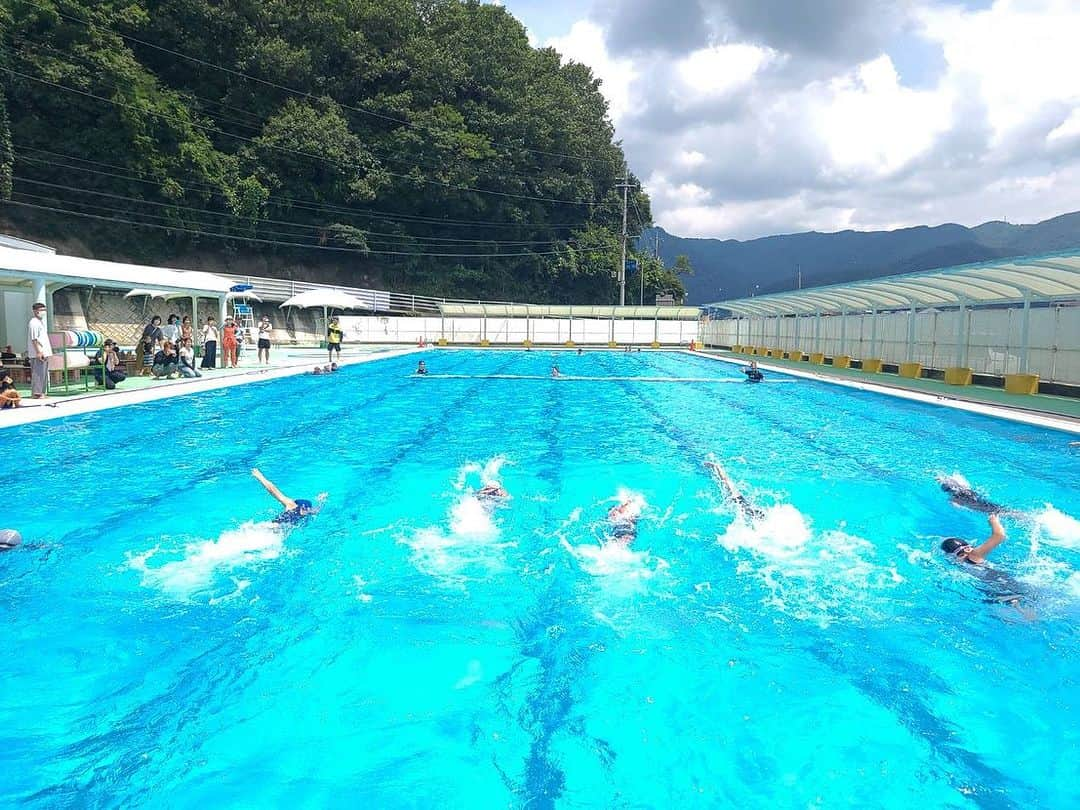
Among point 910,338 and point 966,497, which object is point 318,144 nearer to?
point 910,338

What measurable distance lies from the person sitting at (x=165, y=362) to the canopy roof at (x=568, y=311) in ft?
90.9

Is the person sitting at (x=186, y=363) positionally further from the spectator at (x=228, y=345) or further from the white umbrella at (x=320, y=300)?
the white umbrella at (x=320, y=300)

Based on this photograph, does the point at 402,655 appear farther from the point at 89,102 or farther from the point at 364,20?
the point at 364,20

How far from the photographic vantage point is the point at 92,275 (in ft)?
43.3

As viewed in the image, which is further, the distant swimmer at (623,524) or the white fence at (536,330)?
the white fence at (536,330)

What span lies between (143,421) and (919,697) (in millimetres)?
11394

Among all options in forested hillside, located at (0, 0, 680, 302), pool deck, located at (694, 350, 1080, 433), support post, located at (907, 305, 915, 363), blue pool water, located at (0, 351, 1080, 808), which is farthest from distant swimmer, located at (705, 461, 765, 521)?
forested hillside, located at (0, 0, 680, 302)

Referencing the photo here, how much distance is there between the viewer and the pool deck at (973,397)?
11763mm

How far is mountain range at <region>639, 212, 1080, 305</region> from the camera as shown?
156 m

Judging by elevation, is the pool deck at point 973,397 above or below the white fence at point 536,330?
below

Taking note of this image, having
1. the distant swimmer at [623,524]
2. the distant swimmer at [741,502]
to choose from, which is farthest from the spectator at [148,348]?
the distant swimmer at [741,502]

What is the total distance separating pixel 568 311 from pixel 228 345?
28387 mm

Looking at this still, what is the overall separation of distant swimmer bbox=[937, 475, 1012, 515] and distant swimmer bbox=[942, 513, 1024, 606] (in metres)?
1.43

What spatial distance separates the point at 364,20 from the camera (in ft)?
161
